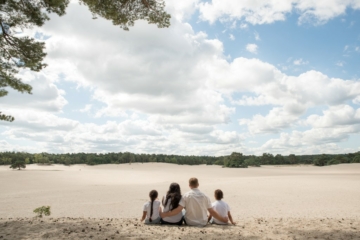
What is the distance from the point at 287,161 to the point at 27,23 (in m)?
82.0

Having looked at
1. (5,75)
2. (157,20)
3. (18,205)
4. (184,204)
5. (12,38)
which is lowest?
(18,205)

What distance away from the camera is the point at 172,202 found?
24.5ft

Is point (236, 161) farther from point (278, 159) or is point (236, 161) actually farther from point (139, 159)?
point (139, 159)

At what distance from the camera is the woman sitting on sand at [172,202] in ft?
24.4

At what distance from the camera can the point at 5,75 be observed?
9.10 m

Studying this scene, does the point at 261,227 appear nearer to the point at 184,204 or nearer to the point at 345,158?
the point at 184,204

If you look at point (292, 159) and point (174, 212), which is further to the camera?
point (292, 159)

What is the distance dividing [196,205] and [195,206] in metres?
0.04

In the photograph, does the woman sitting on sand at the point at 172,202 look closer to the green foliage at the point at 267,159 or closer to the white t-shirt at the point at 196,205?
the white t-shirt at the point at 196,205

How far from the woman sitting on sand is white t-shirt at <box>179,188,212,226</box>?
17cm

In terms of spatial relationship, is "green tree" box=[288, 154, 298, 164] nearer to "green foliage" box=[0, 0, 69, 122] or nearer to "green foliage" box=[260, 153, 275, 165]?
"green foliage" box=[260, 153, 275, 165]

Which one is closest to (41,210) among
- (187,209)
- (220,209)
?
(187,209)

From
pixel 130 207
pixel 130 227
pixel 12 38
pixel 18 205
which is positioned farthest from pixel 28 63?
pixel 18 205

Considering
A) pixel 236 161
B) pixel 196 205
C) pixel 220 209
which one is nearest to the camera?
pixel 196 205
